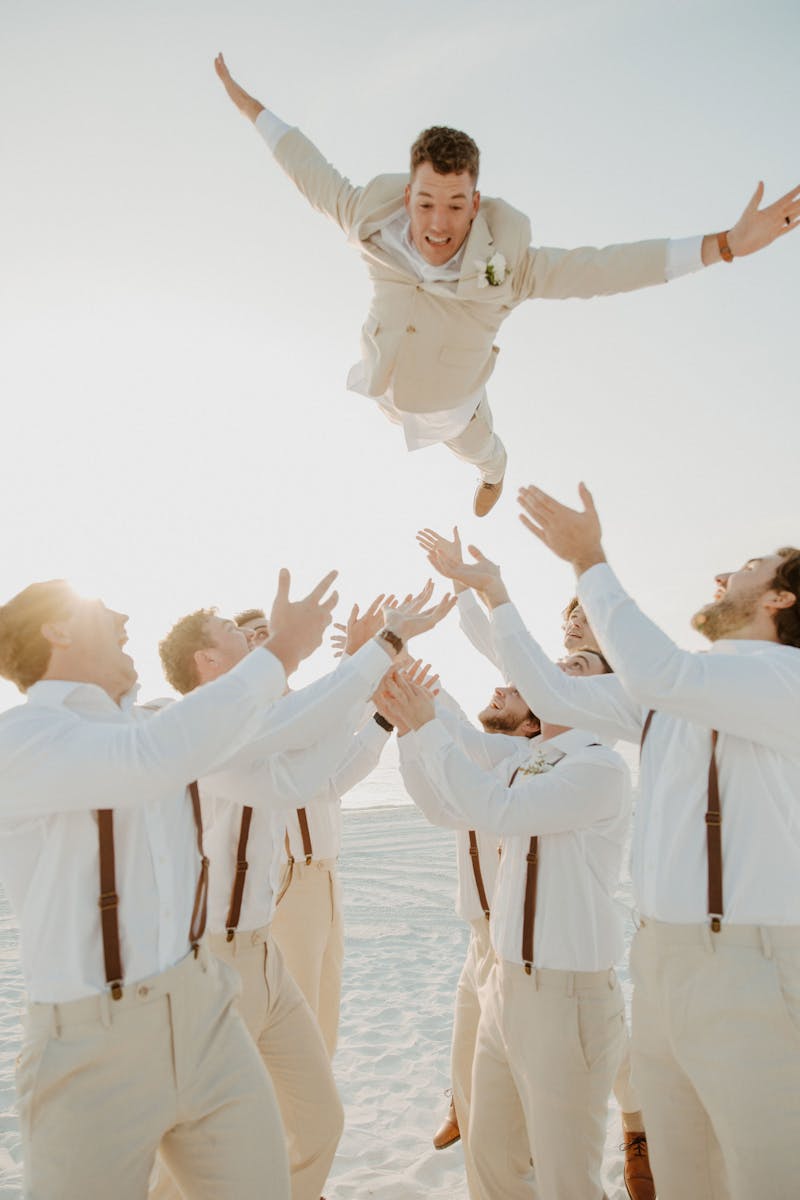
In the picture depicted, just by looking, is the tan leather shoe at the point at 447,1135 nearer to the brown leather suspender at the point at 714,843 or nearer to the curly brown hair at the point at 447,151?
the brown leather suspender at the point at 714,843

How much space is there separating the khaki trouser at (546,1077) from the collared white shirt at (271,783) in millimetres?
1186

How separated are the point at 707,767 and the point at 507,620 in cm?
125

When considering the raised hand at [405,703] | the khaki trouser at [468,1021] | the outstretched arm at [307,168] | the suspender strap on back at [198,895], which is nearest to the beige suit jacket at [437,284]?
the outstretched arm at [307,168]

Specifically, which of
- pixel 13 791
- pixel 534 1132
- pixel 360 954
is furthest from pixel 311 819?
pixel 360 954

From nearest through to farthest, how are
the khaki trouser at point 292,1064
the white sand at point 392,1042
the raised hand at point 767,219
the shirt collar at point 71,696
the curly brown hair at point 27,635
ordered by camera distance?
the shirt collar at point 71,696 → the curly brown hair at point 27,635 → the raised hand at point 767,219 → the khaki trouser at point 292,1064 → the white sand at point 392,1042

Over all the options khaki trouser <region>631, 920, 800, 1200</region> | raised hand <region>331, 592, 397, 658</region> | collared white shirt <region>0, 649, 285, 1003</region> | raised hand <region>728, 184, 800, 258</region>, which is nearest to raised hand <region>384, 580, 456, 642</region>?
raised hand <region>331, 592, 397, 658</region>

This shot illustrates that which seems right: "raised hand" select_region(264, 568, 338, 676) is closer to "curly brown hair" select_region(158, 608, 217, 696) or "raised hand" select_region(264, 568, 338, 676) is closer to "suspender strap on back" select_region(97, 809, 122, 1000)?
"suspender strap on back" select_region(97, 809, 122, 1000)

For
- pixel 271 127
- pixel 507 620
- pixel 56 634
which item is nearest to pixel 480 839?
pixel 507 620

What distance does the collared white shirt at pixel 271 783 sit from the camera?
3.83 meters

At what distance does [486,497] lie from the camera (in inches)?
241

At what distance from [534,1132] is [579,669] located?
2208 millimetres

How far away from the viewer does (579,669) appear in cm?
479

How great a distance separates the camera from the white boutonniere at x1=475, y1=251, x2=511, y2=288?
3.80 metres

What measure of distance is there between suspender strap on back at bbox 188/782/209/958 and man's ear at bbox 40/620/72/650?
2.17 ft
